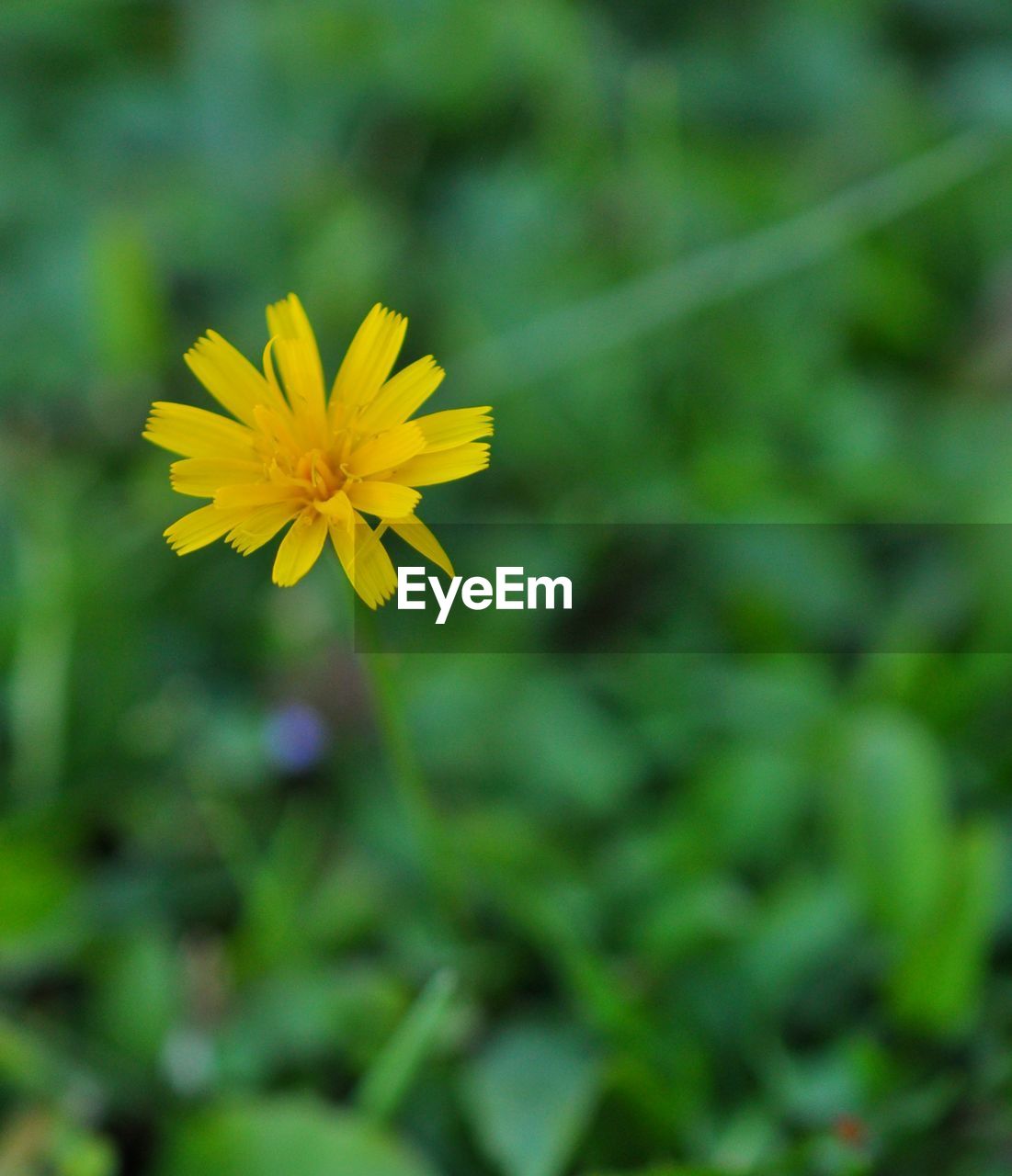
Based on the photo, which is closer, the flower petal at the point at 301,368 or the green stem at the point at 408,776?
the flower petal at the point at 301,368

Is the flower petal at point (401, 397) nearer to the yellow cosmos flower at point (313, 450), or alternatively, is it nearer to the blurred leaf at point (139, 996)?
the yellow cosmos flower at point (313, 450)

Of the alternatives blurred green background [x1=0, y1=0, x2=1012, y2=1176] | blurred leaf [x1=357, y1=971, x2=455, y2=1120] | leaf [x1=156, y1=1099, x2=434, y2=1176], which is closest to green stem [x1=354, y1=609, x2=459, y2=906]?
blurred green background [x1=0, y1=0, x2=1012, y2=1176]

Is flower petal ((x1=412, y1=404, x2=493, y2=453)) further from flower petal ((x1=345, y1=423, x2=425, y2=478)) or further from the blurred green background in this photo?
the blurred green background

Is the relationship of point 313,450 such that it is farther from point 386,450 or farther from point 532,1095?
point 532,1095

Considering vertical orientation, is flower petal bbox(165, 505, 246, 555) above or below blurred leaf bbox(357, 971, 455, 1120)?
above

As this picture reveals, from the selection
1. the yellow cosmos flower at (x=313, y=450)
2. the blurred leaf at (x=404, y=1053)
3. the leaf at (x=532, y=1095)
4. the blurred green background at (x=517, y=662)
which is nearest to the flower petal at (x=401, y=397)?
the yellow cosmos flower at (x=313, y=450)

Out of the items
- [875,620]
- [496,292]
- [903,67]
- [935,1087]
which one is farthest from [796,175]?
[935,1087]

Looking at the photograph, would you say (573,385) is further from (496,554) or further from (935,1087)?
(935,1087)

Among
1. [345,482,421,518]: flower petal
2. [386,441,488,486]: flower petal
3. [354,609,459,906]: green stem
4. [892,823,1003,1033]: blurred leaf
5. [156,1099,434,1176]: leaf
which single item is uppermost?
[354,609,459,906]: green stem
